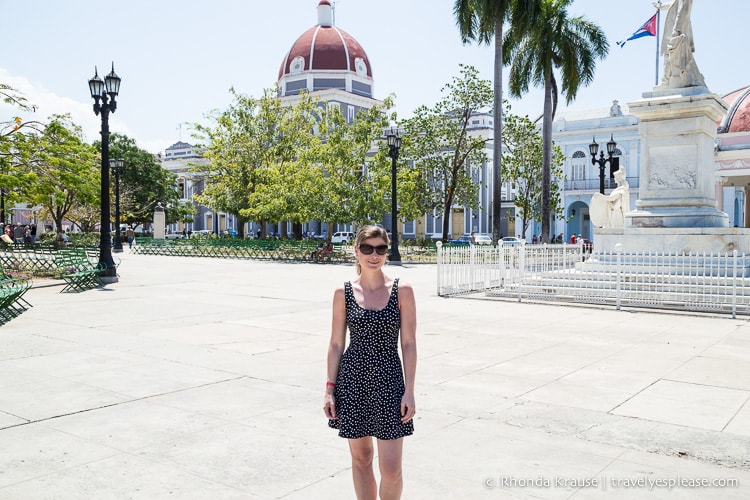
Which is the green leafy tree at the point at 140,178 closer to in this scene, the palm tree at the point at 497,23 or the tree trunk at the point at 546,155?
the palm tree at the point at 497,23

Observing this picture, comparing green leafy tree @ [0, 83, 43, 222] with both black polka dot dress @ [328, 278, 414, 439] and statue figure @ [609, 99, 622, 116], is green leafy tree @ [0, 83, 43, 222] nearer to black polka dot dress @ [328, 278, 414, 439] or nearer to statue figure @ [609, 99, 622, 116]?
black polka dot dress @ [328, 278, 414, 439]

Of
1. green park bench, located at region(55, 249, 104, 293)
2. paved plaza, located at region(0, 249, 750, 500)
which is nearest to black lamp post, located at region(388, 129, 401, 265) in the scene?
green park bench, located at region(55, 249, 104, 293)

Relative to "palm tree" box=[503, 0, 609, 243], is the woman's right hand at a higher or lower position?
lower

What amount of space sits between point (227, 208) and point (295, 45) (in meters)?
36.5

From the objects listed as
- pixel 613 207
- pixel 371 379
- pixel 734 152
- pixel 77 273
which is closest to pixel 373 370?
→ pixel 371 379

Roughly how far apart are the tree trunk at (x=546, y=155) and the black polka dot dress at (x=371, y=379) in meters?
29.1

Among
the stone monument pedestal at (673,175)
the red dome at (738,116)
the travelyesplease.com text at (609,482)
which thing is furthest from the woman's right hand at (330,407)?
the red dome at (738,116)

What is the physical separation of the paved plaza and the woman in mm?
872

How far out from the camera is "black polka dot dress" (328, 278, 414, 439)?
3367 mm

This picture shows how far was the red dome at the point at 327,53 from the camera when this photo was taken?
234 ft

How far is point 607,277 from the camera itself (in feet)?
50.7

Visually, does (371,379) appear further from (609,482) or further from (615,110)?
(615,110)

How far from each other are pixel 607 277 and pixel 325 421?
1145cm

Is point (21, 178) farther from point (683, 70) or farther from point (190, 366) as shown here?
point (683, 70)
